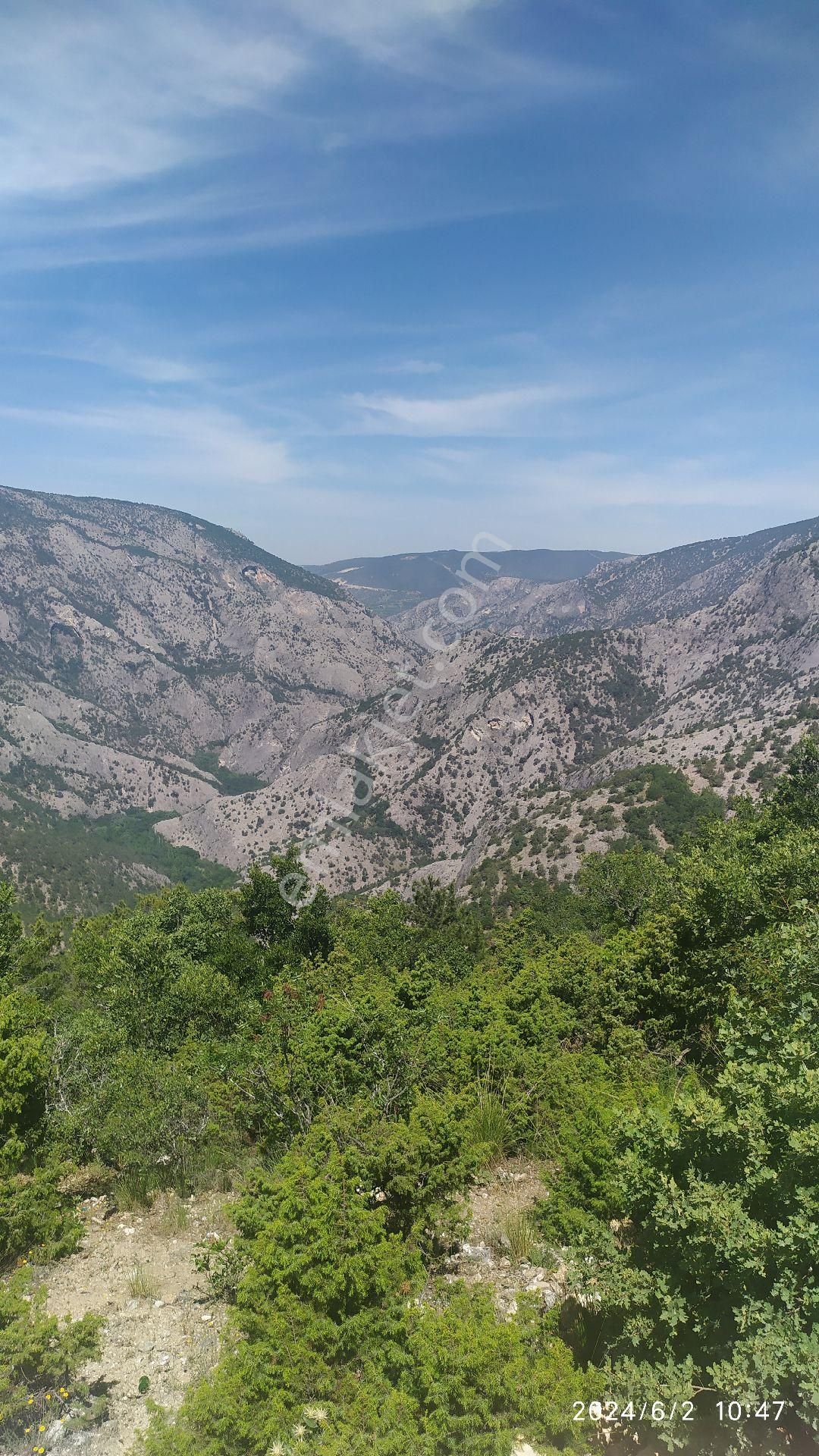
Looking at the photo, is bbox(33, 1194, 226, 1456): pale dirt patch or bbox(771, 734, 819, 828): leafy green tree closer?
bbox(33, 1194, 226, 1456): pale dirt patch

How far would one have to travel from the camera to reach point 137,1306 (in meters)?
9.17

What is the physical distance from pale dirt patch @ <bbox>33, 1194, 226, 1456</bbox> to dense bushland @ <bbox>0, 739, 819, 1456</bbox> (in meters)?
0.40

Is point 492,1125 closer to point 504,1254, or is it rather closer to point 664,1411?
point 504,1254

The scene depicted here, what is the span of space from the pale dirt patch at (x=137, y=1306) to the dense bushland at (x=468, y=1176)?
398mm

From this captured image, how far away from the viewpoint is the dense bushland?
19.9 feet

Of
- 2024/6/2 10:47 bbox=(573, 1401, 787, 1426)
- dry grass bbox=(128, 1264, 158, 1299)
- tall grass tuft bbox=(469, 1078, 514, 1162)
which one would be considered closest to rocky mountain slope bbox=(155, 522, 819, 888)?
tall grass tuft bbox=(469, 1078, 514, 1162)

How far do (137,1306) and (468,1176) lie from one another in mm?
4601

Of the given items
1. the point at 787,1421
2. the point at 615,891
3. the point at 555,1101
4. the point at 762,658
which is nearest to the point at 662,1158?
the point at 787,1421

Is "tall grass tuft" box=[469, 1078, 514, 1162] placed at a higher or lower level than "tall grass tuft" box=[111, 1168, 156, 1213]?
higher

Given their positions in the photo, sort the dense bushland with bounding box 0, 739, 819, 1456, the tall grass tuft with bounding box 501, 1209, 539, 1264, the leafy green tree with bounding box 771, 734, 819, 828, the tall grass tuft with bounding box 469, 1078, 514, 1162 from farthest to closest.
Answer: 1. the leafy green tree with bounding box 771, 734, 819, 828
2. the tall grass tuft with bounding box 469, 1078, 514, 1162
3. the tall grass tuft with bounding box 501, 1209, 539, 1264
4. the dense bushland with bounding box 0, 739, 819, 1456

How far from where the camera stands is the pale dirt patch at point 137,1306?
297 inches

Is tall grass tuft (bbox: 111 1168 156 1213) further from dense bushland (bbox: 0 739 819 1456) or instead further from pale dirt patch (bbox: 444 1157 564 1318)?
pale dirt patch (bbox: 444 1157 564 1318)

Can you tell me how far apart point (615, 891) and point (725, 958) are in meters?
29.1

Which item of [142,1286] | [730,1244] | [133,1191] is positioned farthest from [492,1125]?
[730,1244]
